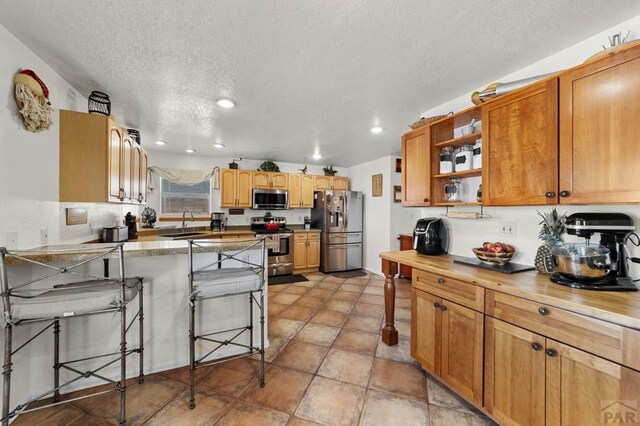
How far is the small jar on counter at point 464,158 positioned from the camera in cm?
210

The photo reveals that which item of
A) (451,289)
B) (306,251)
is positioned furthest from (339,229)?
(451,289)

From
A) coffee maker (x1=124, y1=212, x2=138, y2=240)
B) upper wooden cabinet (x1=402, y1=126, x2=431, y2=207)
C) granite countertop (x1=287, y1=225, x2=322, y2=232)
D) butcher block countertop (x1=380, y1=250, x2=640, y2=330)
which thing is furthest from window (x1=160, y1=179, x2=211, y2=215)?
butcher block countertop (x1=380, y1=250, x2=640, y2=330)

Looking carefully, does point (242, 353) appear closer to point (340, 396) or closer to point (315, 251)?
point (340, 396)

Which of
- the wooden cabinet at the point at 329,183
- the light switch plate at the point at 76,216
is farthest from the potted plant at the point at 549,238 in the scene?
the wooden cabinet at the point at 329,183

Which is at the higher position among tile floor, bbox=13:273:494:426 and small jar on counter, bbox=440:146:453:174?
small jar on counter, bbox=440:146:453:174

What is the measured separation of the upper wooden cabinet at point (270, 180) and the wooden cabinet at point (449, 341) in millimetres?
3851

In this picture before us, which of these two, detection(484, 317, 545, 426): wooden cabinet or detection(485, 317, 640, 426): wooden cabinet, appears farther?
detection(484, 317, 545, 426): wooden cabinet

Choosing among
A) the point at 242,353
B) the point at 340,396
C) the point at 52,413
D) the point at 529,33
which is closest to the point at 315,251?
the point at 242,353

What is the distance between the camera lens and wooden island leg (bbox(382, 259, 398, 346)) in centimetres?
239

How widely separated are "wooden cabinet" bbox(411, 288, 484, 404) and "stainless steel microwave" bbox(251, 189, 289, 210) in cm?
371

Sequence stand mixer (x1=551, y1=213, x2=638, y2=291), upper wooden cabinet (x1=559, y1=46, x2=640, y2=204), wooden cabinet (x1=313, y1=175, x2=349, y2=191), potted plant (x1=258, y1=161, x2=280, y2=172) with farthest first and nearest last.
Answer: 1. wooden cabinet (x1=313, y1=175, x2=349, y2=191)
2. potted plant (x1=258, y1=161, x2=280, y2=172)
3. stand mixer (x1=551, y1=213, x2=638, y2=291)
4. upper wooden cabinet (x1=559, y1=46, x2=640, y2=204)

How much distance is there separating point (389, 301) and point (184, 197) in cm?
439

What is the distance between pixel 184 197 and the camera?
5.00 metres

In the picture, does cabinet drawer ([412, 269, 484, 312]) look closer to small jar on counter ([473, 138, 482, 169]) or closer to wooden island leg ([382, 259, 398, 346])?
wooden island leg ([382, 259, 398, 346])
